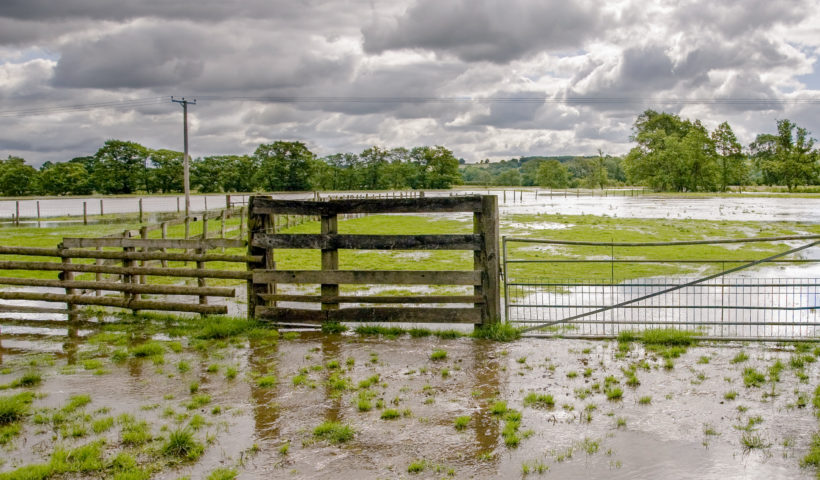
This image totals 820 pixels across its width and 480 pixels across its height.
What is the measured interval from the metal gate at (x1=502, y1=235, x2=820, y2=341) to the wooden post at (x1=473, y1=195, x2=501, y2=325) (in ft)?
0.81

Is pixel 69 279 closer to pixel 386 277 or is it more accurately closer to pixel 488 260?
pixel 386 277

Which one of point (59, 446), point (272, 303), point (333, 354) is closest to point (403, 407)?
point (333, 354)

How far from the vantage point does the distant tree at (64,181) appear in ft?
399

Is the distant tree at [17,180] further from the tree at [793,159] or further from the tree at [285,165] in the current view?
the tree at [793,159]

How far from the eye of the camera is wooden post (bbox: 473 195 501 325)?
9297 millimetres

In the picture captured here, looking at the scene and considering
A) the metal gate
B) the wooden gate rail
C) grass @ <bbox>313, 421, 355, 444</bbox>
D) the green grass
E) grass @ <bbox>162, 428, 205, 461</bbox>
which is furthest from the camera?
the wooden gate rail

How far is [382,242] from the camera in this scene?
9.59 meters

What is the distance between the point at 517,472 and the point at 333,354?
13.6 feet

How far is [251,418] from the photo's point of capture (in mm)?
6184

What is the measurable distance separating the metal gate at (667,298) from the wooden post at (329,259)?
278 cm

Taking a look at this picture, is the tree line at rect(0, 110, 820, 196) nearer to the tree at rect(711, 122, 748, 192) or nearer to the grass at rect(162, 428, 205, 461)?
the tree at rect(711, 122, 748, 192)

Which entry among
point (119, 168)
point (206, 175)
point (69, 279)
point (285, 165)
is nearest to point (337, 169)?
point (285, 165)

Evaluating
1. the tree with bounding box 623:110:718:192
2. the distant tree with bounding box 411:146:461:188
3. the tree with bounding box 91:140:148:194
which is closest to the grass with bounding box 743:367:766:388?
the tree with bounding box 623:110:718:192

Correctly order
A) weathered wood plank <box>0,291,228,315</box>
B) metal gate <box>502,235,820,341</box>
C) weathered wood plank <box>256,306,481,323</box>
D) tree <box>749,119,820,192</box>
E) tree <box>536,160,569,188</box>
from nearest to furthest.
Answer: metal gate <box>502,235,820,341</box>, weathered wood plank <box>256,306,481,323</box>, weathered wood plank <box>0,291,228,315</box>, tree <box>749,119,820,192</box>, tree <box>536,160,569,188</box>
